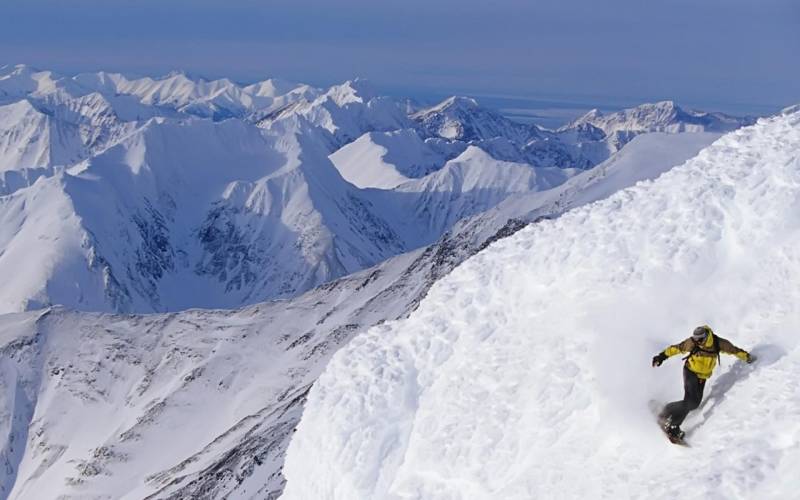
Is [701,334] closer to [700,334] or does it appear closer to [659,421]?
[700,334]

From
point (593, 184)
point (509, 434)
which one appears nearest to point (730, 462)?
point (509, 434)

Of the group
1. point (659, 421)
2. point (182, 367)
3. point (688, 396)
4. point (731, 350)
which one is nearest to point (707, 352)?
point (731, 350)

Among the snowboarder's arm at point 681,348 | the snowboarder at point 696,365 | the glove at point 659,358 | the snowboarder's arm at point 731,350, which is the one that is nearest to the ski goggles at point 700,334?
the snowboarder at point 696,365

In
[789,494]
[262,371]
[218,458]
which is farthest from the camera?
[262,371]

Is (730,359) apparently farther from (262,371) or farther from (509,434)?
(262,371)

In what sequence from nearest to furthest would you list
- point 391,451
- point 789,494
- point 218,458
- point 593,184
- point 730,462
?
point 789,494 < point 730,462 < point 391,451 < point 218,458 < point 593,184

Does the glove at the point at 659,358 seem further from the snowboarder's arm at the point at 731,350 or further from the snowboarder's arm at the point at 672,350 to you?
the snowboarder's arm at the point at 731,350
